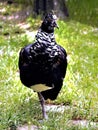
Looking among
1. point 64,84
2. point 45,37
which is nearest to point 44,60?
point 45,37

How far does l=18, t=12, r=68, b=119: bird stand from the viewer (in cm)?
566

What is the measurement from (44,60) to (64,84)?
2.13 meters

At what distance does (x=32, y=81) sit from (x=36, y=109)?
2.53ft

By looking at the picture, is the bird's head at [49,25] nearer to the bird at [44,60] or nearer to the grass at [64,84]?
the bird at [44,60]

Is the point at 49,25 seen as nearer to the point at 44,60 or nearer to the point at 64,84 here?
the point at 44,60

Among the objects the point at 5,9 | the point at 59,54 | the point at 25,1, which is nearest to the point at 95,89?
the point at 59,54

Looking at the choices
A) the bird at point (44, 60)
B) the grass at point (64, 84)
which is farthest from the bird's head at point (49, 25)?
the grass at point (64, 84)

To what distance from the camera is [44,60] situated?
568cm

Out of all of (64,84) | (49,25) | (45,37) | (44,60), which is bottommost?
(64,84)

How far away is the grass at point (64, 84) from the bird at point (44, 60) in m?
0.46

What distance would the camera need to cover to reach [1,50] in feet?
30.3

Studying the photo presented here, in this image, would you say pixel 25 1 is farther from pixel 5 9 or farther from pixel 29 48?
pixel 29 48

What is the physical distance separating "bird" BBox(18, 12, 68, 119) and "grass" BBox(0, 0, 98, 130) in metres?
0.46

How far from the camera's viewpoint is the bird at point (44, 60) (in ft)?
18.6
